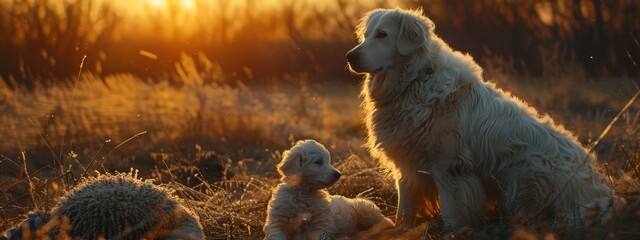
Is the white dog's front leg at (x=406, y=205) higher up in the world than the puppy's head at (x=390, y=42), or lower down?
lower down

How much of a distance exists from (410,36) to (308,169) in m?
1.36

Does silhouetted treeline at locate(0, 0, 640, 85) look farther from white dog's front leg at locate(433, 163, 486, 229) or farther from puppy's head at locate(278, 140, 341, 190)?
white dog's front leg at locate(433, 163, 486, 229)

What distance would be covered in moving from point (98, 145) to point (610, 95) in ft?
38.6

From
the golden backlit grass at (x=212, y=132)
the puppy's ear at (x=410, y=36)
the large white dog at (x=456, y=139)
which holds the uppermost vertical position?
the puppy's ear at (x=410, y=36)

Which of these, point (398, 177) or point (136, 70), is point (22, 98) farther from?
point (398, 177)

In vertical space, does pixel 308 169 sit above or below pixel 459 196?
below

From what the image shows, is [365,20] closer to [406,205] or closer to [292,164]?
[292,164]

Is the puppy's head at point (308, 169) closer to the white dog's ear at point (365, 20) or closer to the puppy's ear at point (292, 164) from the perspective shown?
the puppy's ear at point (292, 164)

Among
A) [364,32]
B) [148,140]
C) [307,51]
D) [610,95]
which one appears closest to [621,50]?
[610,95]

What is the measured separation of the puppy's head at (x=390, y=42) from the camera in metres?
5.52

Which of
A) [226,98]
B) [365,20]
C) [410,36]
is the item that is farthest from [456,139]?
[226,98]

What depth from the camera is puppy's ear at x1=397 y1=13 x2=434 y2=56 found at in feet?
18.1

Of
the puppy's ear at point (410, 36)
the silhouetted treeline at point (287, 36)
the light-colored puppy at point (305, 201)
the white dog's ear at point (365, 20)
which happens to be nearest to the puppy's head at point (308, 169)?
the light-colored puppy at point (305, 201)

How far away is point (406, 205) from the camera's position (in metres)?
5.70
